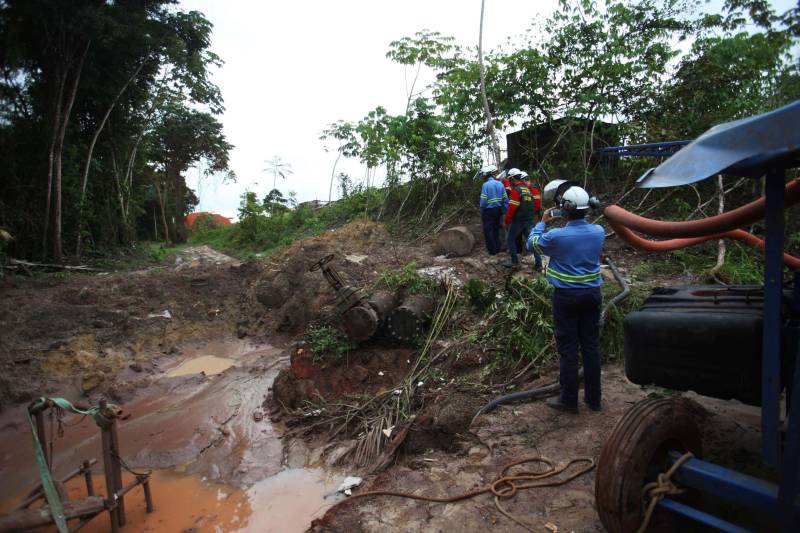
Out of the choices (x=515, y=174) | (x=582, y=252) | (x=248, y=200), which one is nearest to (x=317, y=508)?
(x=582, y=252)

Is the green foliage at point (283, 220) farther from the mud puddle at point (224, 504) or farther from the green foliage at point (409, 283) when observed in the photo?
the mud puddle at point (224, 504)

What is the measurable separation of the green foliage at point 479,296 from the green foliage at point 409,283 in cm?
70

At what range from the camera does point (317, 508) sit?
168 inches

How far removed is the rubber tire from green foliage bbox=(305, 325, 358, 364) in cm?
468

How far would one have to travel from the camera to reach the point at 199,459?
5.46 meters

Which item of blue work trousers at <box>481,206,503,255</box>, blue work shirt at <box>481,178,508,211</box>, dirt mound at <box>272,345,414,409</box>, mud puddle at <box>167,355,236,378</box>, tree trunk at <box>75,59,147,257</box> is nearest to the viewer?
dirt mound at <box>272,345,414,409</box>

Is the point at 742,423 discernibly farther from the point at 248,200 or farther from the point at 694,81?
the point at 248,200

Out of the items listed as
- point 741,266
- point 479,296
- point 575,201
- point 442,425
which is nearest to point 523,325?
point 479,296

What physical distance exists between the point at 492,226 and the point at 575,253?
4.79 m

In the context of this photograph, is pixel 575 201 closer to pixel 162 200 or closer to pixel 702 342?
pixel 702 342

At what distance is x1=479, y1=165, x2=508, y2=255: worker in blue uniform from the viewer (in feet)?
27.8

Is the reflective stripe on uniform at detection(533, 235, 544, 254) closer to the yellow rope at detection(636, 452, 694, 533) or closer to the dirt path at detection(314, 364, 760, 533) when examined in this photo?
the dirt path at detection(314, 364, 760, 533)

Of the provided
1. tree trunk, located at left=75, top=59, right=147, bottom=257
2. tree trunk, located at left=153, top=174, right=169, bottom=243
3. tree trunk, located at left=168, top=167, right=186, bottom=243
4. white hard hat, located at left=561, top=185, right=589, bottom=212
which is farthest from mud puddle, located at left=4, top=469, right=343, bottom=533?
tree trunk, located at left=168, top=167, right=186, bottom=243

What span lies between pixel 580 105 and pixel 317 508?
951cm
